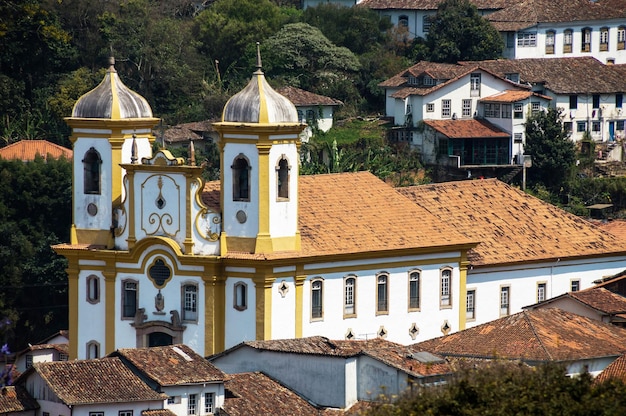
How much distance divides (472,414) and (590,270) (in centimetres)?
3275

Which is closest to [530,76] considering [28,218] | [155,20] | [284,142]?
[155,20]

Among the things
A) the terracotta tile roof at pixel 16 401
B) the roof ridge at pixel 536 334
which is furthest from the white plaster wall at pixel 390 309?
the terracotta tile roof at pixel 16 401

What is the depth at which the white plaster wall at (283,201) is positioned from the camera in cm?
7650

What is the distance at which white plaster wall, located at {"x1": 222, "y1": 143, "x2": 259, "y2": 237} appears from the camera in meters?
76.4

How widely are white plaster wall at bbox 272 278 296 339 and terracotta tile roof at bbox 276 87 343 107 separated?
36.6 metres

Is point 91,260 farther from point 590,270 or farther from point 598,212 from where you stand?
point 598,212

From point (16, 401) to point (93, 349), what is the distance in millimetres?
11755

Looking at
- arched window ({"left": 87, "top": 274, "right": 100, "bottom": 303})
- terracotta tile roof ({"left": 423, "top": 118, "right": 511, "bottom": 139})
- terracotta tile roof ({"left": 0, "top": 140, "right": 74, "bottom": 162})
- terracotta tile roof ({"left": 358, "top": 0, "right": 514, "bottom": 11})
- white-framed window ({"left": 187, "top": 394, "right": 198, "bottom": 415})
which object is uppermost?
terracotta tile roof ({"left": 358, "top": 0, "right": 514, "bottom": 11})

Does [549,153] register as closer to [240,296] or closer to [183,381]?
[240,296]

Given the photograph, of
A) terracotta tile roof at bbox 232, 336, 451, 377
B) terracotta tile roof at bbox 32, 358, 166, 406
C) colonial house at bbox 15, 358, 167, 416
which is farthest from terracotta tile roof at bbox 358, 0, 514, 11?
colonial house at bbox 15, 358, 167, 416

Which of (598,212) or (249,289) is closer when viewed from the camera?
(249,289)

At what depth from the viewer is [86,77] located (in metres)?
113

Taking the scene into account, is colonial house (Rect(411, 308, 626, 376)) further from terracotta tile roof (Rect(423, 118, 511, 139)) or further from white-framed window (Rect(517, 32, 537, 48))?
white-framed window (Rect(517, 32, 537, 48))

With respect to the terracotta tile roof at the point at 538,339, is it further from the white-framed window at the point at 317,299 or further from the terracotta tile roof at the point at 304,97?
the terracotta tile roof at the point at 304,97
